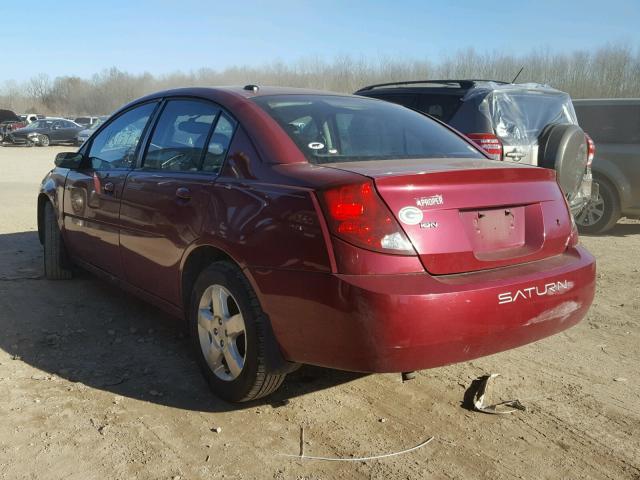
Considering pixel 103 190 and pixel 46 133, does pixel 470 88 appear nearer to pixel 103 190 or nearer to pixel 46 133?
pixel 103 190

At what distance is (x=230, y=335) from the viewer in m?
3.12

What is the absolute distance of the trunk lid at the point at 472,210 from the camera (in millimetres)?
2643

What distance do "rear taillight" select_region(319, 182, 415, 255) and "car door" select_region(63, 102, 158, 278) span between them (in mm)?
1999

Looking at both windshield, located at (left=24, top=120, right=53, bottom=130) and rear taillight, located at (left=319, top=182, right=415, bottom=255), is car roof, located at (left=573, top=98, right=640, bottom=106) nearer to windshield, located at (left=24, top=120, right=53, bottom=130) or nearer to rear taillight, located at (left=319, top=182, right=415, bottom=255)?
rear taillight, located at (left=319, top=182, right=415, bottom=255)

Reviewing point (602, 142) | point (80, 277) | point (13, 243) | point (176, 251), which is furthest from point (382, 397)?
point (602, 142)

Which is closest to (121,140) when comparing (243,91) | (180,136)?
(180,136)

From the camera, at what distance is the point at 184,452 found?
9.05 feet

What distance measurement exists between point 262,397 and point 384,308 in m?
1.06

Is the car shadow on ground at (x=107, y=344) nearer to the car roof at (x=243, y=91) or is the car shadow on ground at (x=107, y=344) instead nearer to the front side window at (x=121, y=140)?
the front side window at (x=121, y=140)

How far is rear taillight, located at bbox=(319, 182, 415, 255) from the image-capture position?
2.57 meters

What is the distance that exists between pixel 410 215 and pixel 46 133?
113 feet

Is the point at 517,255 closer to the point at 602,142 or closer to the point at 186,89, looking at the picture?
the point at 186,89

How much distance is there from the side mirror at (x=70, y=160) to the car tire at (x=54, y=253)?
1.73 feet

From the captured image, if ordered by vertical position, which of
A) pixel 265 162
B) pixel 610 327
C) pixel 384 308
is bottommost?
pixel 610 327
